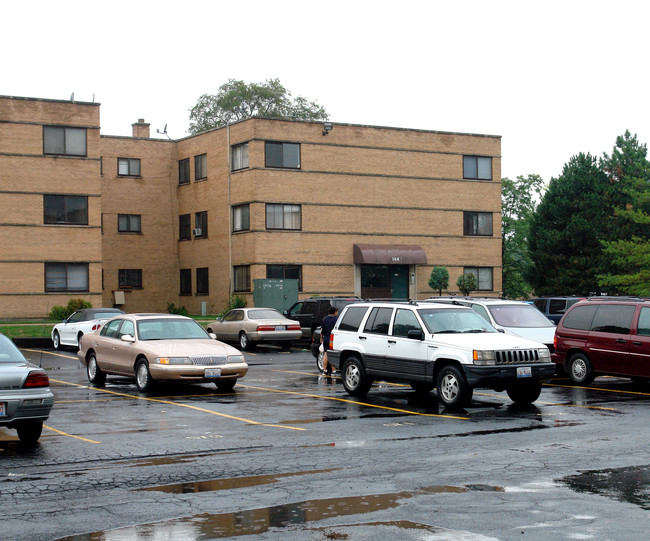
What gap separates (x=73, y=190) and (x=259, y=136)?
9.12 metres

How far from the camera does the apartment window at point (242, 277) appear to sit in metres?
45.2

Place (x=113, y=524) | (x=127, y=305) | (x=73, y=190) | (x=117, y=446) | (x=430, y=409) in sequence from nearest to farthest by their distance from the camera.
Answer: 1. (x=113, y=524)
2. (x=117, y=446)
3. (x=430, y=409)
4. (x=73, y=190)
5. (x=127, y=305)

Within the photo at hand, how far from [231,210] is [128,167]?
797 centimetres

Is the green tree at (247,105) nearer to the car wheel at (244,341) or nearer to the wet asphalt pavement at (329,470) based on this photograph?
the car wheel at (244,341)

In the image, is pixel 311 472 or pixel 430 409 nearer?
pixel 311 472

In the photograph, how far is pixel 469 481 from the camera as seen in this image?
360 inches

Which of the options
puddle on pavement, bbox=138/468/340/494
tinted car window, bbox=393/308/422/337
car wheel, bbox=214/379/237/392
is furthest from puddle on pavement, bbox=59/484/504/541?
car wheel, bbox=214/379/237/392

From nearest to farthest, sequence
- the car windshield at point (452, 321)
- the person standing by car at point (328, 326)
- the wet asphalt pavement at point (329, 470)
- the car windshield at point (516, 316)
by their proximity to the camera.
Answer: the wet asphalt pavement at point (329, 470) → the car windshield at point (452, 321) → the car windshield at point (516, 316) → the person standing by car at point (328, 326)

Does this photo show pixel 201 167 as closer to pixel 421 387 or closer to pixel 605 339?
pixel 421 387

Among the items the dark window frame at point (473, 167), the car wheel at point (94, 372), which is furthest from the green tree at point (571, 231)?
the car wheel at point (94, 372)

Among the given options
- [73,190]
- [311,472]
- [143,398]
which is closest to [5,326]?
[73,190]

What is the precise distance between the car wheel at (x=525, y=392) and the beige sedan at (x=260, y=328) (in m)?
16.2

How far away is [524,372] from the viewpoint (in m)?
15.6

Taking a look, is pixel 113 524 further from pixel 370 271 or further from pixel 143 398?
pixel 370 271
